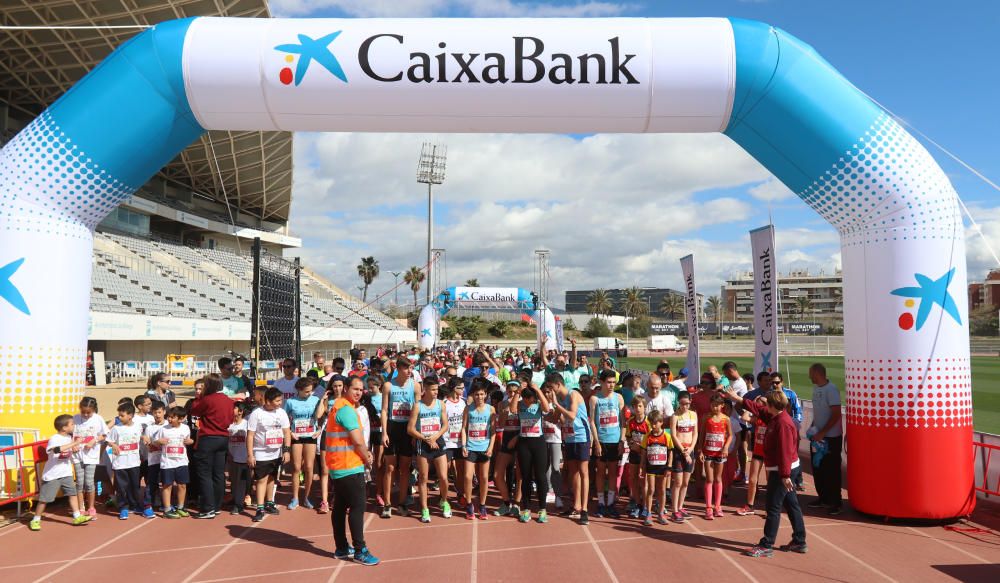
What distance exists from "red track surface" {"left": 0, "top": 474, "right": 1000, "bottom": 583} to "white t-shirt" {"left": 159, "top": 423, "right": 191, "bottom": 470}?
586 mm

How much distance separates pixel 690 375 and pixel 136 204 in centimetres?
3836

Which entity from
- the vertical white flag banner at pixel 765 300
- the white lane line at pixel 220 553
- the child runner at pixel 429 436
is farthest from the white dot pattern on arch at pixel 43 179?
the vertical white flag banner at pixel 765 300

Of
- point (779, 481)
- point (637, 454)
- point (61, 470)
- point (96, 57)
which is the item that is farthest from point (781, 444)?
point (96, 57)

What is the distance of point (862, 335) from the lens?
6.71 metres

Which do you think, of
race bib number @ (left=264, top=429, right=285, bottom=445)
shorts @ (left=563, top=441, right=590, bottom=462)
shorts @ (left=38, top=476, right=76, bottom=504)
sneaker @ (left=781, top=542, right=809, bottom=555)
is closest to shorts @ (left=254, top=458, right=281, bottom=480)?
race bib number @ (left=264, top=429, right=285, bottom=445)

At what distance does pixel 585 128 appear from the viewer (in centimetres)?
713

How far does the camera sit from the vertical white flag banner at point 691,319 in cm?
1178

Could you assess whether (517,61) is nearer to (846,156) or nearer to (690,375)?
(846,156)

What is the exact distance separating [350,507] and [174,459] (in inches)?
100

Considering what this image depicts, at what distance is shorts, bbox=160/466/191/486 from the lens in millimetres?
6754

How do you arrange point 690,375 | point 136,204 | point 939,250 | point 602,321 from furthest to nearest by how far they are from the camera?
1. point 602,321
2. point 136,204
3. point 690,375
4. point 939,250

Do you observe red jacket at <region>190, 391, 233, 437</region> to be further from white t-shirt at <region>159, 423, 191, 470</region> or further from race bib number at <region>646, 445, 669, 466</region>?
race bib number at <region>646, 445, 669, 466</region>

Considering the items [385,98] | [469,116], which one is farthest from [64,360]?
[469,116]

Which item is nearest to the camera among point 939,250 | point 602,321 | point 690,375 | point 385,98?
point 939,250
